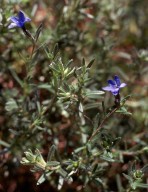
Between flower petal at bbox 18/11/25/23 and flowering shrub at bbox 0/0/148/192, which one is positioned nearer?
flower petal at bbox 18/11/25/23

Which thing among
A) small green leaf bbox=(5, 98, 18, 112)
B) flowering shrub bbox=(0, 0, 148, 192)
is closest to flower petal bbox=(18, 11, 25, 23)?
flowering shrub bbox=(0, 0, 148, 192)

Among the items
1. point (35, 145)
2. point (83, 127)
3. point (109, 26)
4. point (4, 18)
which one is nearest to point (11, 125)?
point (35, 145)

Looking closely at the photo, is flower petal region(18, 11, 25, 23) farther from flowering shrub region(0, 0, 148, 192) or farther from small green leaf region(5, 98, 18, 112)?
small green leaf region(5, 98, 18, 112)

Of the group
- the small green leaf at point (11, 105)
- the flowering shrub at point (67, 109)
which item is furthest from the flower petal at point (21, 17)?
the small green leaf at point (11, 105)

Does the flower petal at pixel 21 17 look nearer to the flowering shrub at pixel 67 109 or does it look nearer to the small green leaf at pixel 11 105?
the flowering shrub at pixel 67 109

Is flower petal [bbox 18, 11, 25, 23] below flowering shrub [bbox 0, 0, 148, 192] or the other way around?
the other way around

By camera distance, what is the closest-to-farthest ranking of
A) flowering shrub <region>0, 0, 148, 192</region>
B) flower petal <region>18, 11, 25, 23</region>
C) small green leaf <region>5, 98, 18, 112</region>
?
1. flower petal <region>18, 11, 25, 23</region>
2. flowering shrub <region>0, 0, 148, 192</region>
3. small green leaf <region>5, 98, 18, 112</region>

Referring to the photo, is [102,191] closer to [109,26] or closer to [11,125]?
[11,125]

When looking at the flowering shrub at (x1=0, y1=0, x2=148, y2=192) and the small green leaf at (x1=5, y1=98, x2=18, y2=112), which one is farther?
the small green leaf at (x1=5, y1=98, x2=18, y2=112)

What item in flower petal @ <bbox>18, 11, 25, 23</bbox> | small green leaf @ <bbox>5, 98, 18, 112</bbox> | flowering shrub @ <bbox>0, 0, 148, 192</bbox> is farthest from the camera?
small green leaf @ <bbox>5, 98, 18, 112</bbox>
